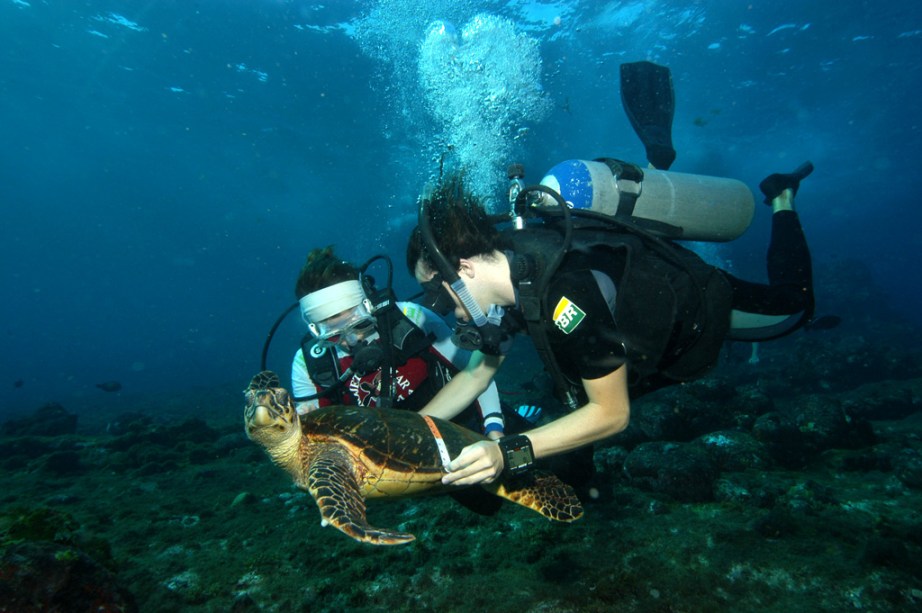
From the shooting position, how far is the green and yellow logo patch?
2232mm

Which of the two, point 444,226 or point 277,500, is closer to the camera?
point 444,226

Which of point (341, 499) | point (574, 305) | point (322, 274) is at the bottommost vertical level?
point (341, 499)

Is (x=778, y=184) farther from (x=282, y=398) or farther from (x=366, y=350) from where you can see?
(x=282, y=398)

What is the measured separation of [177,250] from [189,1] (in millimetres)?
79904

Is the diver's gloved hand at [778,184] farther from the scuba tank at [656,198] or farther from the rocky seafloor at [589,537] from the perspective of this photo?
the rocky seafloor at [589,537]

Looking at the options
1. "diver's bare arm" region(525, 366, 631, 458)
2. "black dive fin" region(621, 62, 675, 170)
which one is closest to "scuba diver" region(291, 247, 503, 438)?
"diver's bare arm" region(525, 366, 631, 458)

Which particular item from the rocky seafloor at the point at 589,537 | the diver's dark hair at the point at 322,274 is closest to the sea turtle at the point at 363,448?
the rocky seafloor at the point at 589,537

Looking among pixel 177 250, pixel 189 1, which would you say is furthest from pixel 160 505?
pixel 177 250

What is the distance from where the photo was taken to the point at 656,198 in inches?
125

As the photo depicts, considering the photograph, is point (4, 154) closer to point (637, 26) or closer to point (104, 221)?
point (104, 221)

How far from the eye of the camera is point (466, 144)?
26.5 m

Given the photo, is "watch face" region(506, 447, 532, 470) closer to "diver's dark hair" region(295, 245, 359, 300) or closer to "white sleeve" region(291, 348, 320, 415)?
"diver's dark hair" region(295, 245, 359, 300)

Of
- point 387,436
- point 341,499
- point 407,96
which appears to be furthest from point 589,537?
point 407,96

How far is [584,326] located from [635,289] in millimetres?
557
